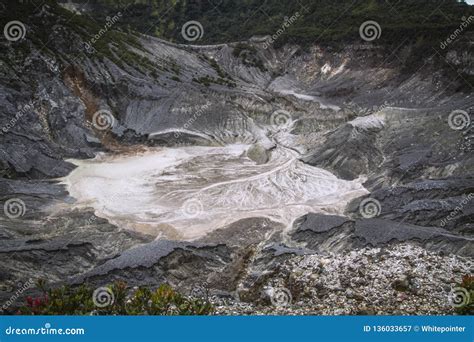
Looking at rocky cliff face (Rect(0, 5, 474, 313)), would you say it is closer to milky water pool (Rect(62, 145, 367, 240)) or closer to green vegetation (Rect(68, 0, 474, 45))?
milky water pool (Rect(62, 145, 367, 240))

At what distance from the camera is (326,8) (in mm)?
92312

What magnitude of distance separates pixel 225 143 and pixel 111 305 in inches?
1205

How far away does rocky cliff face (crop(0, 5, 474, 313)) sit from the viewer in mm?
20953

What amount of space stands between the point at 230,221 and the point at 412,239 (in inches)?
385

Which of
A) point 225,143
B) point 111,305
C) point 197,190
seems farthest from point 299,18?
point 111,305

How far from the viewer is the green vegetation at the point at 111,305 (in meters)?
12.8

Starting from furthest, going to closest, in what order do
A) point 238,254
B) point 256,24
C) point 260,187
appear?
Answer: point 256,24 → point 260,187 → point 238,254

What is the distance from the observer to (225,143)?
143 feet

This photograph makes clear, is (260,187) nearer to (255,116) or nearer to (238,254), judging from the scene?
(238,254)

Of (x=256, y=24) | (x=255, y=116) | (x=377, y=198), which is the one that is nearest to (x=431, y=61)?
(x=255, y=116)

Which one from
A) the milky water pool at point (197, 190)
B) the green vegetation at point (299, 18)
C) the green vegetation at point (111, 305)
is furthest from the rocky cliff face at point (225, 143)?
the green vegetation at point (299, 18)

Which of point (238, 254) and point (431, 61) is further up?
point (431, 61)

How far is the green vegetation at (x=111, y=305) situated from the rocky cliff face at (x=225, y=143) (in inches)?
189

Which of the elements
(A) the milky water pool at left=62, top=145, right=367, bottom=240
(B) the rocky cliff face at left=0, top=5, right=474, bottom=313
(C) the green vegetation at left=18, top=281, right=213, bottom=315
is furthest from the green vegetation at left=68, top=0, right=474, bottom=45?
(C) the green vegetation at left=18, top=281, right=213, bottom=315
